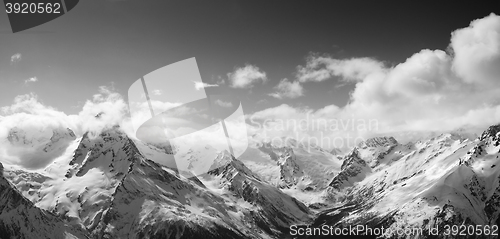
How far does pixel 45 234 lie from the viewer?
19950 centimetres

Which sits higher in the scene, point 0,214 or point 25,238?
point 0,214

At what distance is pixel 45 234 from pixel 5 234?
753 inches

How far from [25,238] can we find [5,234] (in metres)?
9.83

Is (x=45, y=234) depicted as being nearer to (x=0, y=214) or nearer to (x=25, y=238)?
Result: (x=25, y=238)

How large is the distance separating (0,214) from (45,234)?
89.5ft

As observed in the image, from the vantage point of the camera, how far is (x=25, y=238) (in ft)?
633

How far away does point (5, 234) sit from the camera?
188 m

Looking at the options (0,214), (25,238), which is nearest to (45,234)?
(25,238)

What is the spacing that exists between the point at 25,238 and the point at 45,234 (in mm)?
9743

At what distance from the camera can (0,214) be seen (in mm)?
198000

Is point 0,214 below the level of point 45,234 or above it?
above

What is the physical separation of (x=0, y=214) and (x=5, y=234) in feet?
53.7
